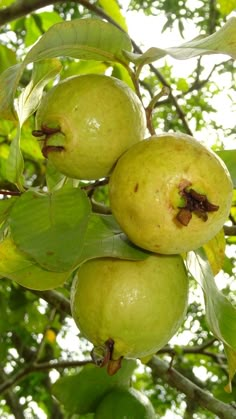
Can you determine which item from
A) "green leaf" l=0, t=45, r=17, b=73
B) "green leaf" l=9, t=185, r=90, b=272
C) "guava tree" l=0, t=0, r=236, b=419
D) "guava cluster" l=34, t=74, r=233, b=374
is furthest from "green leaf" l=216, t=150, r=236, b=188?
"green leaf" l=0, t=45, r=17, b=73

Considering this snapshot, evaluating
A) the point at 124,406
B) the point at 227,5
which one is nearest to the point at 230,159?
the point at 124,406

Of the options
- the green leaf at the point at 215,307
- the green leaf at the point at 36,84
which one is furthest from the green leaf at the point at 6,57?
Answer: the green leaf at the point at 215,307

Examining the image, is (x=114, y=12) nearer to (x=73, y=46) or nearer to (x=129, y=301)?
(x=73, y=46)

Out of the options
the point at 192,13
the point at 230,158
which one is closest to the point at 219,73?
the point at 192,13

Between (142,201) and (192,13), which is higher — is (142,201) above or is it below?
above

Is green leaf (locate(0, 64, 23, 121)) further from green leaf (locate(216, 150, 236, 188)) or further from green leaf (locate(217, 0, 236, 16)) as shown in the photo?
green leaf (locate(217, 0, 236, 16))

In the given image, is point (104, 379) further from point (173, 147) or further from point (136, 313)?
point (173, 147)
